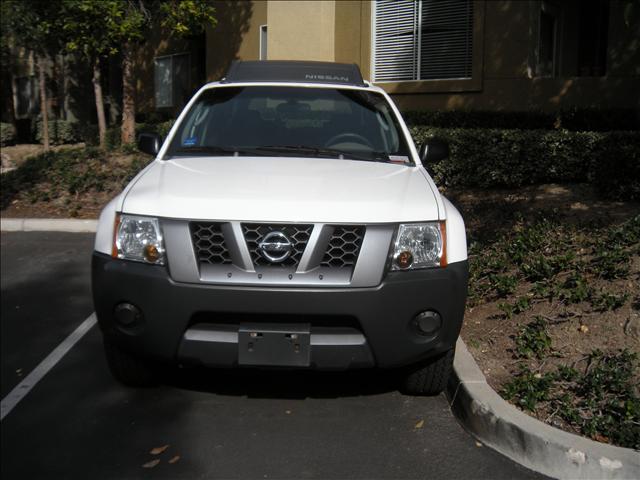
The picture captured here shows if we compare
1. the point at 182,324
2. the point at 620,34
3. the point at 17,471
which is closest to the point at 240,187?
the point at 182,324

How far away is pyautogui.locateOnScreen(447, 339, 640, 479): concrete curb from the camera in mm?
3178

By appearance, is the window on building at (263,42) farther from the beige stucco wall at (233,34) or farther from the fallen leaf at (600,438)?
the fallen leaf at (600,438)

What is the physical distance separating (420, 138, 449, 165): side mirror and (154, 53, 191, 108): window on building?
13.9 metres

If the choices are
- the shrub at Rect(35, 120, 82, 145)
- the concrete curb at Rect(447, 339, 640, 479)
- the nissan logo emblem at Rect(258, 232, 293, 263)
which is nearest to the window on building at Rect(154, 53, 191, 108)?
the shrub at Rect(35, 120, 82, 145)

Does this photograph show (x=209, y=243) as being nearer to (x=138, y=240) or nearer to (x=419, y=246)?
(x=138, y=240)

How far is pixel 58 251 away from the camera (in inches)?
320

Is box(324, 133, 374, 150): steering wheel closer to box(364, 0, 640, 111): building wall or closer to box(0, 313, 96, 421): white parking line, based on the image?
box(0, 313, 96, 421): white parking line

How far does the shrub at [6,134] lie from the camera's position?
20953mm

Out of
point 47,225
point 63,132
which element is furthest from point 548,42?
point 63,132

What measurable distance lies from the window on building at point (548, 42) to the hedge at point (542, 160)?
14.6 feet

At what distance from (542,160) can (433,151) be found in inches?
159

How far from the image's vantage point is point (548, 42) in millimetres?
13188

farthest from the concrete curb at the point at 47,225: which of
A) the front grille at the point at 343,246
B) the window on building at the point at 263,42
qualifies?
the window on building at the point at 263,42

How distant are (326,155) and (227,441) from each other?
6.29 feet
